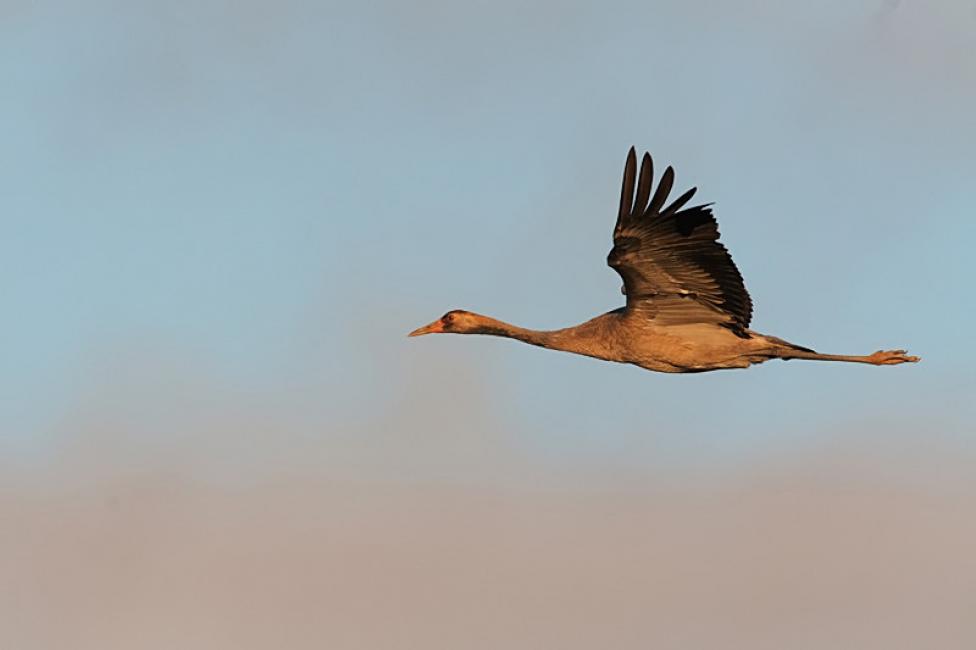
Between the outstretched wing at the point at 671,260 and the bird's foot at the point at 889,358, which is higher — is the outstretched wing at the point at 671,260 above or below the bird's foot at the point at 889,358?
above

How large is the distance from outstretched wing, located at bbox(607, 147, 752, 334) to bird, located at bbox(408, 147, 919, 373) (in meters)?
0.02

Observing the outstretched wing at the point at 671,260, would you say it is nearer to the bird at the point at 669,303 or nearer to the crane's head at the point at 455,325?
the bird at the point at 669,303

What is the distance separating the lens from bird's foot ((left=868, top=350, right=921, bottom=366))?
35.6 meters

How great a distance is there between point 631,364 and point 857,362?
4288 mm

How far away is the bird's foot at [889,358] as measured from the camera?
3562 cm

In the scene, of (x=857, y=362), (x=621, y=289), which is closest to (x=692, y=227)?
(x=621, y=289)

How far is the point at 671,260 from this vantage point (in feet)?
105

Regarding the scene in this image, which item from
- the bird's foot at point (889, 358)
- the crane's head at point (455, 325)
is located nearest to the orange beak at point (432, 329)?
the crane's head at point (455, 325)

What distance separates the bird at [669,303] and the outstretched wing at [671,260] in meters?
0.02

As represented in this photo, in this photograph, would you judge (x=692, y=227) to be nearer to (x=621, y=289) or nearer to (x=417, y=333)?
(x=621, y=289)

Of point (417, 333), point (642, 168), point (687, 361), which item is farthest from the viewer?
point (417, 333)

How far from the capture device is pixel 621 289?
34438 millimetres

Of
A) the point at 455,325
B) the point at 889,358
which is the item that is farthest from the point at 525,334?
the point at 889,358

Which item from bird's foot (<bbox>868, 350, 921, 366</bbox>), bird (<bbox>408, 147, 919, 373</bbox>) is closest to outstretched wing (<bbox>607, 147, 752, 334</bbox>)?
bird (<bbox>408, 147, 919, 373</bbox>)
